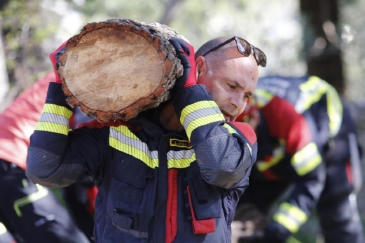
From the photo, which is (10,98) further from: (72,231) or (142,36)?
(142,36)

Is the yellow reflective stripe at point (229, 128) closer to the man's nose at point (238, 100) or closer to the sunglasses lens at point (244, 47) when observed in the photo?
the man's nose at point (238, 100)

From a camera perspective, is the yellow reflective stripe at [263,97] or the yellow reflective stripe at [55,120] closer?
the yellow reflective stripe at [55,120]

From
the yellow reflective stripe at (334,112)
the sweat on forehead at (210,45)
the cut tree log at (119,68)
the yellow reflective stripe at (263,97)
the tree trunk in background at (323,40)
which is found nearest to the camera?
the cut tree log at (119,68)

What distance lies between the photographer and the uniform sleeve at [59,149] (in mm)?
2414

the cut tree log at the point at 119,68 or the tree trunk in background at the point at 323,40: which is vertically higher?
the cut tree log at the point at 119,68

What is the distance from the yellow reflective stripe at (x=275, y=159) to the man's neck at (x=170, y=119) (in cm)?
260

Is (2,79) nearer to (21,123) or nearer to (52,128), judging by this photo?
(21,123)

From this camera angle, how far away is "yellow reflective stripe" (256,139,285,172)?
201 inches

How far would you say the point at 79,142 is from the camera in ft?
8.23

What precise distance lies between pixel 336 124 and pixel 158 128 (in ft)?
10.1

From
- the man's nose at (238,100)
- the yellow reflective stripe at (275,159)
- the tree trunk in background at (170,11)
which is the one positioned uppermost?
the man's nose at (238,100)

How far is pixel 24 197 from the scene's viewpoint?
12.1ft

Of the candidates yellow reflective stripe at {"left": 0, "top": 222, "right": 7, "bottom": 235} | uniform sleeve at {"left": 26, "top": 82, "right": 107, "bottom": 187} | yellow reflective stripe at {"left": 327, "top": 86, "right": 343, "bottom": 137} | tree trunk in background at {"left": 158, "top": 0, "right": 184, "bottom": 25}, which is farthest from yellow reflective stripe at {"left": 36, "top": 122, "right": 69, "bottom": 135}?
tree trunk in background at {"left": 158, "top": 0, "right": 184, "bottom": 25}

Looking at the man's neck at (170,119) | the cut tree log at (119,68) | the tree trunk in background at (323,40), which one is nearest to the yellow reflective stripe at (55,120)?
the cut tree log at (119,68)
